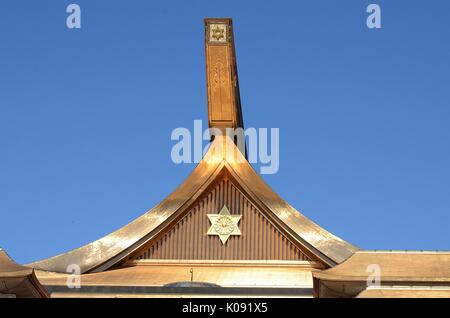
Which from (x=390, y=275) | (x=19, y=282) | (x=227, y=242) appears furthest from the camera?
(x=227, y=242)

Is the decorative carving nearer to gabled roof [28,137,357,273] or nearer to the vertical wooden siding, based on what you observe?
the vertical wooden siding

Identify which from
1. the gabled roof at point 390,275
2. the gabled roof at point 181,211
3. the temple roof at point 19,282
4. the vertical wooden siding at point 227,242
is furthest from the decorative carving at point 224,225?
the gabled roof at point 390,275

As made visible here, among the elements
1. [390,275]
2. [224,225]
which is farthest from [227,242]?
[390,275]

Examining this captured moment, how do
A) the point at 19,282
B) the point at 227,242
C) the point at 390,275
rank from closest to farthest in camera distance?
the point at 390,275
the point at 19,282
the point at 227,242

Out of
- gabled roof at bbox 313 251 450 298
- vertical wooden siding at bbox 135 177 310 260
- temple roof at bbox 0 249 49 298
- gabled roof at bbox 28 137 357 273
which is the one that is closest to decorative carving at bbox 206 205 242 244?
vertical wooden siding at bbox 135 177 310 260

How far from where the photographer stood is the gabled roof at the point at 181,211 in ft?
72.7

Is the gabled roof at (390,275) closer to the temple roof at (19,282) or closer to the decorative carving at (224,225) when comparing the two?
the temple roof at (19,282)

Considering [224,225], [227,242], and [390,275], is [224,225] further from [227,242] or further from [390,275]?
[390,275]

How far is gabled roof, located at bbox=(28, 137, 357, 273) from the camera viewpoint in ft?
72.7

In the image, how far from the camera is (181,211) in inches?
900

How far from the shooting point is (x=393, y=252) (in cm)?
1495
